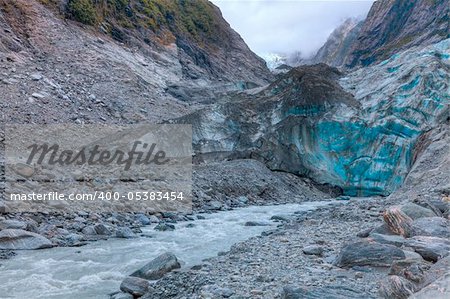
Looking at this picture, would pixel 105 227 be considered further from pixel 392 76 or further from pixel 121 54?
pixel 121 54

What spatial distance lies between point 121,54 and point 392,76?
20.2 metres

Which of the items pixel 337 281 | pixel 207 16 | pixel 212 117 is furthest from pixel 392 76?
pixel 207 16

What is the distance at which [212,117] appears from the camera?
24531mm

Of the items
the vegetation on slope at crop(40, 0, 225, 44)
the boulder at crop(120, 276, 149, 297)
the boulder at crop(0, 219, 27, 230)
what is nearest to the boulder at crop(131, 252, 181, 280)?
the boulder at crop(120, 276, 149, 297)

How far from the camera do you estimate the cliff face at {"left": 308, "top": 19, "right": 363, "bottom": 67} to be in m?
97.8

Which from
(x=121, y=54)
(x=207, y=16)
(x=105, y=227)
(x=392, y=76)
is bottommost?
(x=105, y=227)

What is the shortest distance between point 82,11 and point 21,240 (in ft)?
90.8

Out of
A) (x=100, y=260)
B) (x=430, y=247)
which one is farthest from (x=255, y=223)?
(x=430, y=247)

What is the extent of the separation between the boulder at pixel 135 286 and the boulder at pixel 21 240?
3707mm

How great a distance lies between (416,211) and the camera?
7938 millimetres

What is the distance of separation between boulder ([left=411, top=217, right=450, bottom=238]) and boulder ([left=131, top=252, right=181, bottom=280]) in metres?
3.99

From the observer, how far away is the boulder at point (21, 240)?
882cm

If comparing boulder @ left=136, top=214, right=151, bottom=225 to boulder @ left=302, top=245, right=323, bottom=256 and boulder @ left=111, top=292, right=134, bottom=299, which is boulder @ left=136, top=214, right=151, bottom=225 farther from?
boulder @ left=302, top=245, right=323, bottom=256

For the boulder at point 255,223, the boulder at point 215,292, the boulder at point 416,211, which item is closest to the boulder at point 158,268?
the boulder at point 215,292
